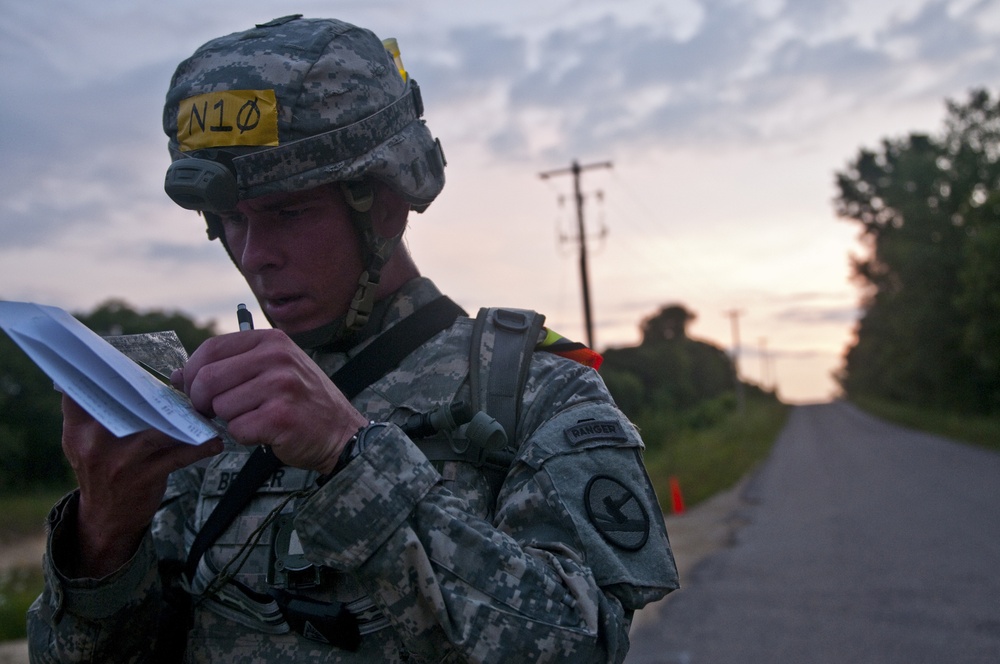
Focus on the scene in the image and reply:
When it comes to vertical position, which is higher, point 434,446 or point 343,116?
point 343,116

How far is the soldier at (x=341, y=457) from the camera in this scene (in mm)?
1430

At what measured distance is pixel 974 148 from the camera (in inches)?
1646

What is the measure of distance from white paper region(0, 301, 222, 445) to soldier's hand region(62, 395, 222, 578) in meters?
0.10

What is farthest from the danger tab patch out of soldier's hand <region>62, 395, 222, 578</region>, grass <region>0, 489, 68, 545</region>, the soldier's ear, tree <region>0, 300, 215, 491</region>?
tree <region>0, 300, 215, 491</region>

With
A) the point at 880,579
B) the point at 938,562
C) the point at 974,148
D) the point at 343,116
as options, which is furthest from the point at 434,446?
the point at 974,148

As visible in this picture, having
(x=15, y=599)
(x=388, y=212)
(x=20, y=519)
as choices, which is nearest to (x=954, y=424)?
(x=20, y=519)

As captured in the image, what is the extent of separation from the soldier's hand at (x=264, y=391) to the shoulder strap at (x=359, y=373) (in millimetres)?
376

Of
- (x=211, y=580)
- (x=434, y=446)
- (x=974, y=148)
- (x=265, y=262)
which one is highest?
(x=974, y=148)

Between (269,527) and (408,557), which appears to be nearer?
(408,557)

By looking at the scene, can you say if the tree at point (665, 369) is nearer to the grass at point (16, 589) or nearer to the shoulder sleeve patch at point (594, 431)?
the grass at point (16, 589)

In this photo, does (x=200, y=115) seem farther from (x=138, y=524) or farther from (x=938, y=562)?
(x=938, y=562)

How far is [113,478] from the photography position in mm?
1498

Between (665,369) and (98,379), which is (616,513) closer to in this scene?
(98,379)

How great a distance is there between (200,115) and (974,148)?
46.0m
